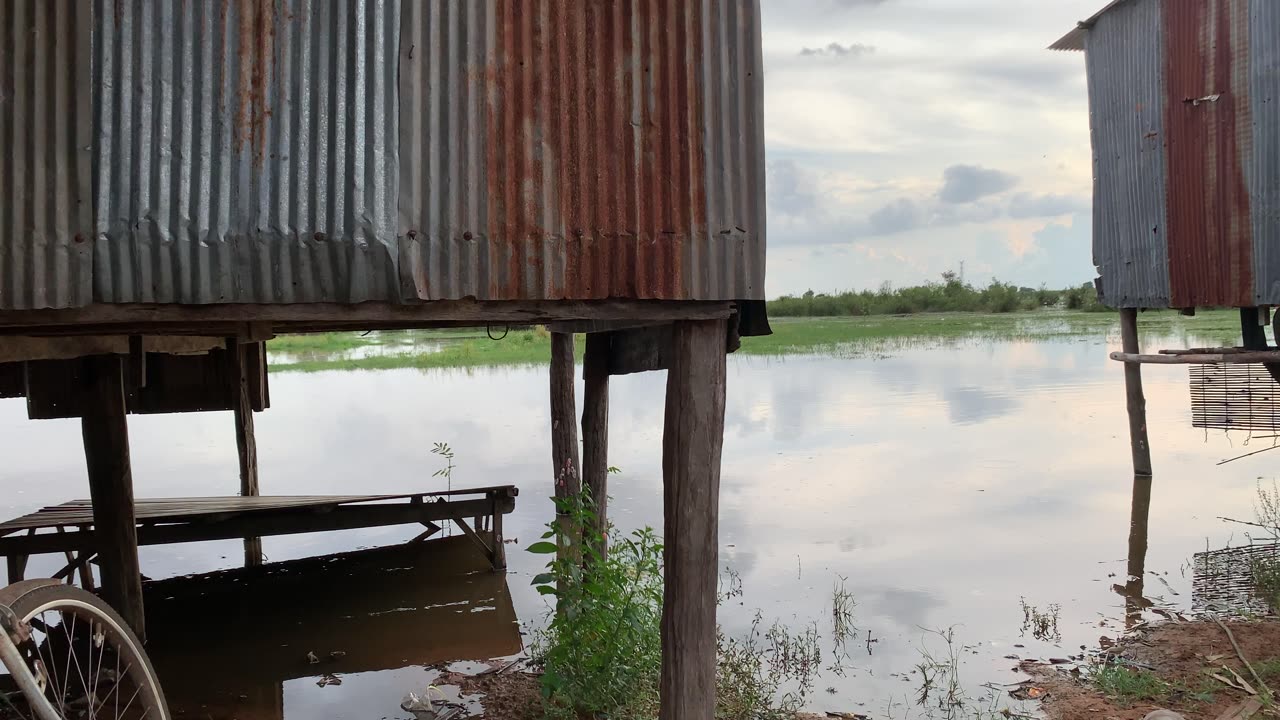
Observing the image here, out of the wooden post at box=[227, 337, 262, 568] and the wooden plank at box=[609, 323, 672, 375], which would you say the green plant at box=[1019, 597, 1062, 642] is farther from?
A: the wooden post at box=[227, 337, 262, 568]

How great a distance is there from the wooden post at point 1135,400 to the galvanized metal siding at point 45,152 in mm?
12882

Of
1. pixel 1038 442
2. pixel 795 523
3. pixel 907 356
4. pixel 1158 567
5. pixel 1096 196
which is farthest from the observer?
pixel 907 356

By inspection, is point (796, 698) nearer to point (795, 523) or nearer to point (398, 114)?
point (398, 114)

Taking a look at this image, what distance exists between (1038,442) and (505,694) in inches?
565

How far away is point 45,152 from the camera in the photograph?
169 inches

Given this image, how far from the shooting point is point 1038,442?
1898 centimetres

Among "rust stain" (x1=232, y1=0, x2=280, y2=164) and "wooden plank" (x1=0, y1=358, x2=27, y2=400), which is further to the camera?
"wooden plank" (x1=0, y1=358, x2=27, y2=400)

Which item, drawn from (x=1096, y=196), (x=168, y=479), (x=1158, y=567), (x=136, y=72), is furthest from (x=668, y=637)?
(x=168, y=479)

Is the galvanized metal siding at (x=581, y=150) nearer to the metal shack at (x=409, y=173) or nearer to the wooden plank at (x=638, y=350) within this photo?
the metal shack at (x=409, y=173)

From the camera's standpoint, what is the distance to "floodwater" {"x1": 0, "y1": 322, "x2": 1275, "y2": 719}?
849 cm

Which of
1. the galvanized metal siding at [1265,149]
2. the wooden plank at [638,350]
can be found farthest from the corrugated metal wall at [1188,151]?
the wooden plank at [638,350]

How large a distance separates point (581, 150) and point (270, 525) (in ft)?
21.1

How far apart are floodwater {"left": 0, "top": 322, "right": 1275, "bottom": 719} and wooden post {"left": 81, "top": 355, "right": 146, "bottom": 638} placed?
2.68 feet

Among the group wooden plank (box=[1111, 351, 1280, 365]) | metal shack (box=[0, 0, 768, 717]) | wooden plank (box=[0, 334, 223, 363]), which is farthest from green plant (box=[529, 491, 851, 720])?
wooden plank (box=[1111, 351, 1280, 365])
